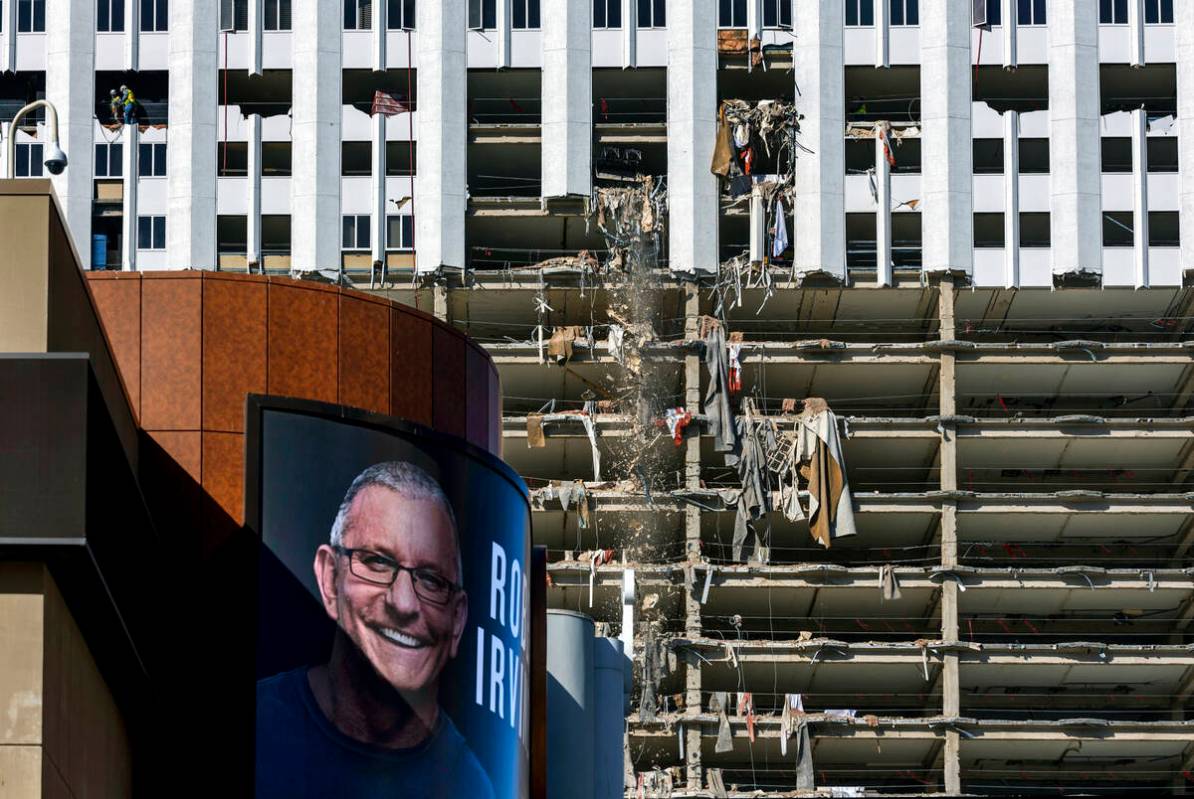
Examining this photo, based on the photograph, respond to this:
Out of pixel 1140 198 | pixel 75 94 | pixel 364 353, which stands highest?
pixel 75 94

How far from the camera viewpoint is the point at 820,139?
107 metres

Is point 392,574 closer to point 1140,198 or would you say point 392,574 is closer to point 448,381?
point 448,381

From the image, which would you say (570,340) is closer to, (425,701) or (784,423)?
(784,423)

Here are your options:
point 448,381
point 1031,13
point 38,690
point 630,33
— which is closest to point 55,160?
point 448,381

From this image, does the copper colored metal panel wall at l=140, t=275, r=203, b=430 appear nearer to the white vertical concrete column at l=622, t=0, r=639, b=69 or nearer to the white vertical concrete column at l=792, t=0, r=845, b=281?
the white vertical concrete column at l=792, t=0, r=845, b=281

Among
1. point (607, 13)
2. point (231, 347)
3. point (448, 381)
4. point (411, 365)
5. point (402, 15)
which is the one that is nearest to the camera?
point (231, 347)

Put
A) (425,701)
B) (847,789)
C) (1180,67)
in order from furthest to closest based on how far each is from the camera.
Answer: (1180,67)
(847,789)
(425,701)

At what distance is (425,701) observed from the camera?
3506cm

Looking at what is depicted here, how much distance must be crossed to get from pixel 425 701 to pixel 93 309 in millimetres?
8063

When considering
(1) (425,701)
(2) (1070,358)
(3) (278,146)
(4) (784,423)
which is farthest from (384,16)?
(1) (425,701)

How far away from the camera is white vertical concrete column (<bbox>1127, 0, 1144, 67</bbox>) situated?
109m

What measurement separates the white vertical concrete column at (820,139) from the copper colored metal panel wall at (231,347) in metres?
72.1

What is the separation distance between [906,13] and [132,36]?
31.5 metres

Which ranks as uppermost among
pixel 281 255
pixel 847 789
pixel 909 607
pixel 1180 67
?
pixel 1180 67
